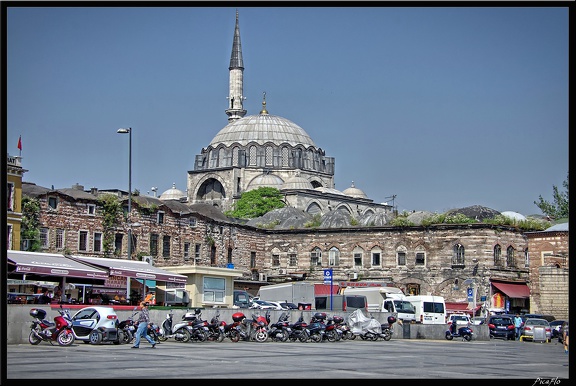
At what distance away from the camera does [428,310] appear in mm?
42188

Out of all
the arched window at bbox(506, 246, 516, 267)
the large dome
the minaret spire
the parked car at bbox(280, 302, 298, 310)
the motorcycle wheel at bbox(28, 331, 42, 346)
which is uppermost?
the minaret spire

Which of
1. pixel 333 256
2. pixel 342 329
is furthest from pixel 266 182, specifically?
pixel 342 329

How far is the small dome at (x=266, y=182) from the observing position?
348ft

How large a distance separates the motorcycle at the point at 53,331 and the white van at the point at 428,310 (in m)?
20.3

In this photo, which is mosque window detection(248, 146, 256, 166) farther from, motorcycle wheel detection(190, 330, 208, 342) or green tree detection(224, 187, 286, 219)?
motorcycle wheel detection(190, 330, 208, 342)

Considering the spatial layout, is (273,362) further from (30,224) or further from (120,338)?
(30,224)

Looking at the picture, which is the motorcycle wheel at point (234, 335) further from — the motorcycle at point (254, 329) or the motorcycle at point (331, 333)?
the motorcycle at point (331, 333)

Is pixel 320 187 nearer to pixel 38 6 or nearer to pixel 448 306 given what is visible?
pixel 448 306

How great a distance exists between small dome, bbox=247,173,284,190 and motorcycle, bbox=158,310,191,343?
77.3 meters

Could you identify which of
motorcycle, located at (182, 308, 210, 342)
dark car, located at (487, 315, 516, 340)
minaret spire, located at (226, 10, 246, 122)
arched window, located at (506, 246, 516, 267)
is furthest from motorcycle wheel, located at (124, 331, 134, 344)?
minaret spire, located at (226, 10, 246, 122)

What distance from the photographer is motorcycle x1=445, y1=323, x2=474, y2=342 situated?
3519cm

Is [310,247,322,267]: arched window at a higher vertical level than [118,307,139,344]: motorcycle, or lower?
higher

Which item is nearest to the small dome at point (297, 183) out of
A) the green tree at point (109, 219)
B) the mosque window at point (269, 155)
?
the mosque window at point (269, 155)

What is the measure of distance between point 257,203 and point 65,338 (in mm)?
74222
